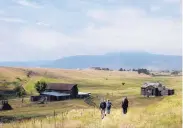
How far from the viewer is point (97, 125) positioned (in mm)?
28312

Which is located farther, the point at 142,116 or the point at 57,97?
the point at 57,97

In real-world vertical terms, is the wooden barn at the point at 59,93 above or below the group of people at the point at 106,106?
below

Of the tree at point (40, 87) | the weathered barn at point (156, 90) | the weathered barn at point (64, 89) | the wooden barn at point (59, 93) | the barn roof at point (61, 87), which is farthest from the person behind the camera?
the tree at point (40, 87)

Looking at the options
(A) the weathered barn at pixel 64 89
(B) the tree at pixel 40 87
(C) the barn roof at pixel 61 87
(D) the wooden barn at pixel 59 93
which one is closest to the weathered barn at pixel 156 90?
(D) the wooden barn at pixel 59 93

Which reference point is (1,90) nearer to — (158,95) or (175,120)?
(158,95)

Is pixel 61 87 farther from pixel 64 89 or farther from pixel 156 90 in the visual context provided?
pixel 156 90

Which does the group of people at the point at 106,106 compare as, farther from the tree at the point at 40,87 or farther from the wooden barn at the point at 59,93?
the tree at the point at 40,87

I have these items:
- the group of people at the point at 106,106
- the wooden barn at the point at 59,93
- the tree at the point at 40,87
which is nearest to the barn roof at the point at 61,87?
the wooden barn at the point at 59,93

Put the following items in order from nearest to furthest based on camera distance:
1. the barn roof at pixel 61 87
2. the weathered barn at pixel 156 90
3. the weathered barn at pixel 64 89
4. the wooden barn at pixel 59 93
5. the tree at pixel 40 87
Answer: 1. the wooden barn at pixel 59 93
2. the weathered barn at pixel 64 89
3. the barn roof at pixel 61 87
4. the weathered barn at pixel 156 90
5. the tree at pixel 40 87

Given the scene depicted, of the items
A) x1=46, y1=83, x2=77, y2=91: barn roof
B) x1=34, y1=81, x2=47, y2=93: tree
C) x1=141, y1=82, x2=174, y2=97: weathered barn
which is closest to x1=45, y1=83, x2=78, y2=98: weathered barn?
x1=46, y1=83, x2=77, y2=91: barn roof

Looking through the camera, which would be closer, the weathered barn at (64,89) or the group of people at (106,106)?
the group of people at (106,106)

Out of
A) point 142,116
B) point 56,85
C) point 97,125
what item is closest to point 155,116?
point 142,116

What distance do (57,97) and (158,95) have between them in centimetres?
3859

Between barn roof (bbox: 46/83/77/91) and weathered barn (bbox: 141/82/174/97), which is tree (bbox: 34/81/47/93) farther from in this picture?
weathered barn (bbox: 141/82/174/97)
